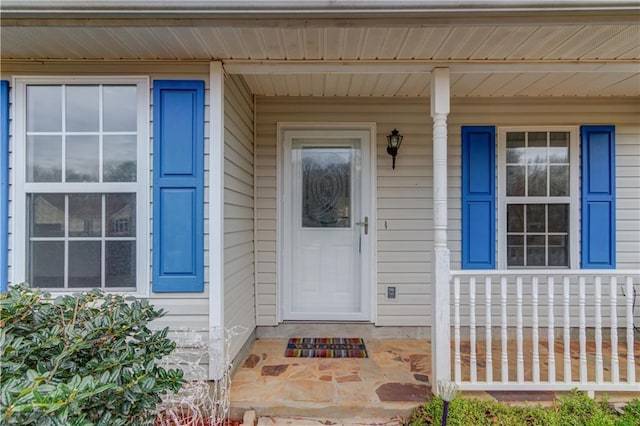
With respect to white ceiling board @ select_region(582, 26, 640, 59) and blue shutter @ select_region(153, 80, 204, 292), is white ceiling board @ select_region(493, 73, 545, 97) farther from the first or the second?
blue shutter @ select_region(153, 80, 204, 292)

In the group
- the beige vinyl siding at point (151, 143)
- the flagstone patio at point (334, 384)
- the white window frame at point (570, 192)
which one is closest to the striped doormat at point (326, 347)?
the flagstone patio at point (334, 384)

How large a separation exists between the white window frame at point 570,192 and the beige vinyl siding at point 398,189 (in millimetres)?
352

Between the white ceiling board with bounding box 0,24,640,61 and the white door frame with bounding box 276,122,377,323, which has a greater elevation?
the white ceiling board with bounding box 0,24,640,61

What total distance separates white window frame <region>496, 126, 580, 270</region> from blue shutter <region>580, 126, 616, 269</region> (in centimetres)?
5

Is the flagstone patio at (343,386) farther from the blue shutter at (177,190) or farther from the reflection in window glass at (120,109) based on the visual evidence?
the reflection in window glass at (120,109)

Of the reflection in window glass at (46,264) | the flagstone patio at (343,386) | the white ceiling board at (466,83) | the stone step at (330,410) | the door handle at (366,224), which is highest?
the white ceiling board at (466,83)

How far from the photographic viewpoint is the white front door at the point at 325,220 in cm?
354

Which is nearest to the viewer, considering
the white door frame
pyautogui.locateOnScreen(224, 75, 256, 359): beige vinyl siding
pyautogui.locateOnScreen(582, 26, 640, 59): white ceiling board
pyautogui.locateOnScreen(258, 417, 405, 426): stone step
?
pyautogui.locateOnScreen(582, 26, 640, 59): white ceiling board

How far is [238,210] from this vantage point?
294 centimetres

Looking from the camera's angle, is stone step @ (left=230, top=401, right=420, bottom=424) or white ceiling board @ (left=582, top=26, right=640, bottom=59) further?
stone step @ (left=230, top=401, right=420, bottom=424)

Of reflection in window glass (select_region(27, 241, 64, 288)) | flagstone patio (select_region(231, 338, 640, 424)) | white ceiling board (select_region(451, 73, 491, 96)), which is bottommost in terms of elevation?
flagstone patio (select_region(231, 338, 640, 424))

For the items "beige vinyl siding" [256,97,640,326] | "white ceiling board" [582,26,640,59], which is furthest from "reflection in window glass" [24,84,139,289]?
"white ceiling board" [582,26,640,59]

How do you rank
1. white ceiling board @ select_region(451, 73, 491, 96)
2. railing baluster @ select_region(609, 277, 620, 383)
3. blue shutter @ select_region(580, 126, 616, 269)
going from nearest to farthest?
railing baluster @ select_region(609, 277, 620, 383), white ceiling board @ select_region(451, 73, 491, 96), blue shutter @ select_region(580, 126, 616, 269)

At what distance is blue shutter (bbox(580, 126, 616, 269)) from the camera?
337cm
